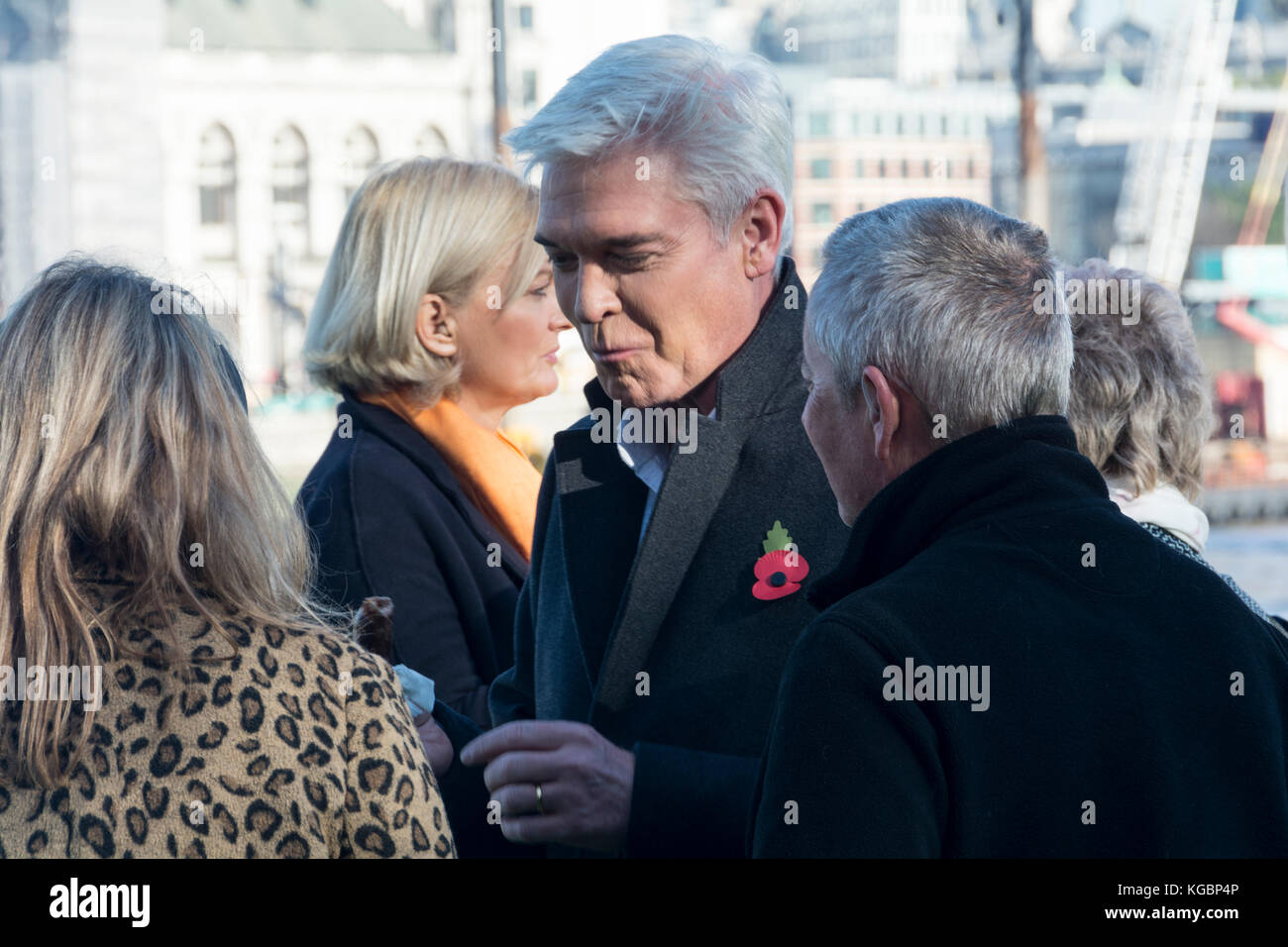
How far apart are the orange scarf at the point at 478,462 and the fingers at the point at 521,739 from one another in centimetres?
101

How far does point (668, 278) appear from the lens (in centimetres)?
236

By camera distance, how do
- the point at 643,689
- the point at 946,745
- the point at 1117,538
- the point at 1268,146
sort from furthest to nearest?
the point at 1268,146 → the point at 643,689 → the point at 1117,538 → the point at 946,745

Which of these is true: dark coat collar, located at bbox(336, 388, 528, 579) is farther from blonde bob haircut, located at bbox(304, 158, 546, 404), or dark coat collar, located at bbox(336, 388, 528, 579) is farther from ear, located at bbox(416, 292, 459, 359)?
ear, located at bbox(416, 292, 459, 359)

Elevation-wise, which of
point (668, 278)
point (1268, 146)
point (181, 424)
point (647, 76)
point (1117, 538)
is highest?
point (1268, 146)

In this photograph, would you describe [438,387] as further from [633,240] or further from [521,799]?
[521,799]

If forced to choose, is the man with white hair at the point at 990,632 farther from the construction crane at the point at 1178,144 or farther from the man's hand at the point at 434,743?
the construction crane at the point at 1178,144

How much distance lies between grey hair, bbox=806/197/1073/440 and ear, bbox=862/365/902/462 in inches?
0.7

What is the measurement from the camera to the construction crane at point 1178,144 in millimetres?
44469
